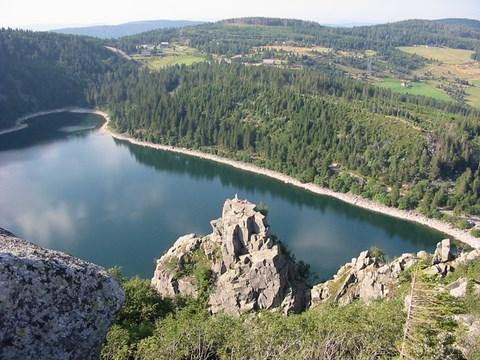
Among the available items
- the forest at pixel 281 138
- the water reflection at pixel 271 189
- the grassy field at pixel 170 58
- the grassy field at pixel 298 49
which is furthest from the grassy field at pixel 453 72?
the water reflection at pixel 271 189

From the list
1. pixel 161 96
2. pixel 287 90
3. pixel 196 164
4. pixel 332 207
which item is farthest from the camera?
pixel 161 96

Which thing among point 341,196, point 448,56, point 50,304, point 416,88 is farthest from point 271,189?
point 448,56

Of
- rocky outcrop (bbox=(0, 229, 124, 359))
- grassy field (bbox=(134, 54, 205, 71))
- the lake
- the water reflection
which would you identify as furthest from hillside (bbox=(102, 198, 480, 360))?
grassy field (bbox=(134, 54, 205, 71))

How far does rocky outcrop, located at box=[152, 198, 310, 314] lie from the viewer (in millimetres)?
25188

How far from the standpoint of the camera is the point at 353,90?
92375 mm

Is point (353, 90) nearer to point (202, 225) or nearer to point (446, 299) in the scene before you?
point (202, 225)

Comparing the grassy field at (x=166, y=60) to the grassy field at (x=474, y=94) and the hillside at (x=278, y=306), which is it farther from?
the hillside at (x=278, y=306)

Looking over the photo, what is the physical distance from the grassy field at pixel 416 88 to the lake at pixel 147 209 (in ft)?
266

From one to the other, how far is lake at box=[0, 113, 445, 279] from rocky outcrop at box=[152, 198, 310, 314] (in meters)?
13.1

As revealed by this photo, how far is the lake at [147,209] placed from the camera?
1786 inches

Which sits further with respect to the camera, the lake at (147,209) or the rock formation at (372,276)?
the lake at (147,209)

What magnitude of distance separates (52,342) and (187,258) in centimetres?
2322

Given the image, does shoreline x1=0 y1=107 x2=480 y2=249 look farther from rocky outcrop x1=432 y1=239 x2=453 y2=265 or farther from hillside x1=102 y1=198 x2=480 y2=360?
hillside x1=102 y1=198 x2=480 y2=360

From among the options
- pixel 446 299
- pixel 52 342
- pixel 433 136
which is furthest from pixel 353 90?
pixel 52 342
